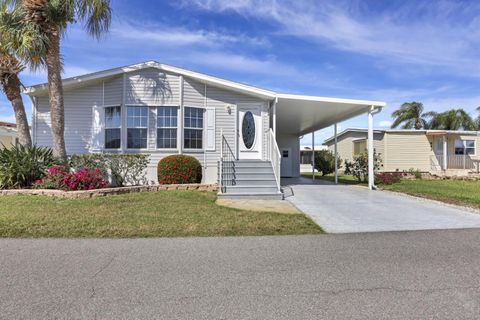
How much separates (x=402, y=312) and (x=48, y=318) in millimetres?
3068

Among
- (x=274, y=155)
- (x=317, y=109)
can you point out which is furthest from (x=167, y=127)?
(x=317, y=109)

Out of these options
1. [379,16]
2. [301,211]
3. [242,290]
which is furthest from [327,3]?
[242,290]

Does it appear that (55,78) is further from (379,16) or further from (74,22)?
(379,16)

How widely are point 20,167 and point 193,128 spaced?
5.59 m

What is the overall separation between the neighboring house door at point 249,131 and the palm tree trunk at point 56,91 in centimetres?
613

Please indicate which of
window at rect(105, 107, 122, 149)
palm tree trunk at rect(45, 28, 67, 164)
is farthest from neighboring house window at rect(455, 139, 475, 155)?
palm tree trunk at rect(45, 28, 67, 164)

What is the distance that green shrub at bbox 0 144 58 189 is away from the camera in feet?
32.3

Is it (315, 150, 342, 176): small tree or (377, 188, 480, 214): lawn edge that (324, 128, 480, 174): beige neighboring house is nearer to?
(315, 150, 342, 176): small tree

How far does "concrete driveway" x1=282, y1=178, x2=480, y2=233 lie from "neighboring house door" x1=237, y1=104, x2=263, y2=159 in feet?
10.7

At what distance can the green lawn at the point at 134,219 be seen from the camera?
18.4 ft

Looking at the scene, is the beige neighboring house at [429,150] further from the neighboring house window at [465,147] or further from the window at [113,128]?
the window at [113,128]

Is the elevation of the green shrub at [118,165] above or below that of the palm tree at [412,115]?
below

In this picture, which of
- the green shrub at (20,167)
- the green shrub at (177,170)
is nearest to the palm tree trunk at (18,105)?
the green shrub at (20,167)

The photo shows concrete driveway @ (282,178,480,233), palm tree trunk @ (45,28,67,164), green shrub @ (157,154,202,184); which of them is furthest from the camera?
green shrub @ (157,154,202,184)
